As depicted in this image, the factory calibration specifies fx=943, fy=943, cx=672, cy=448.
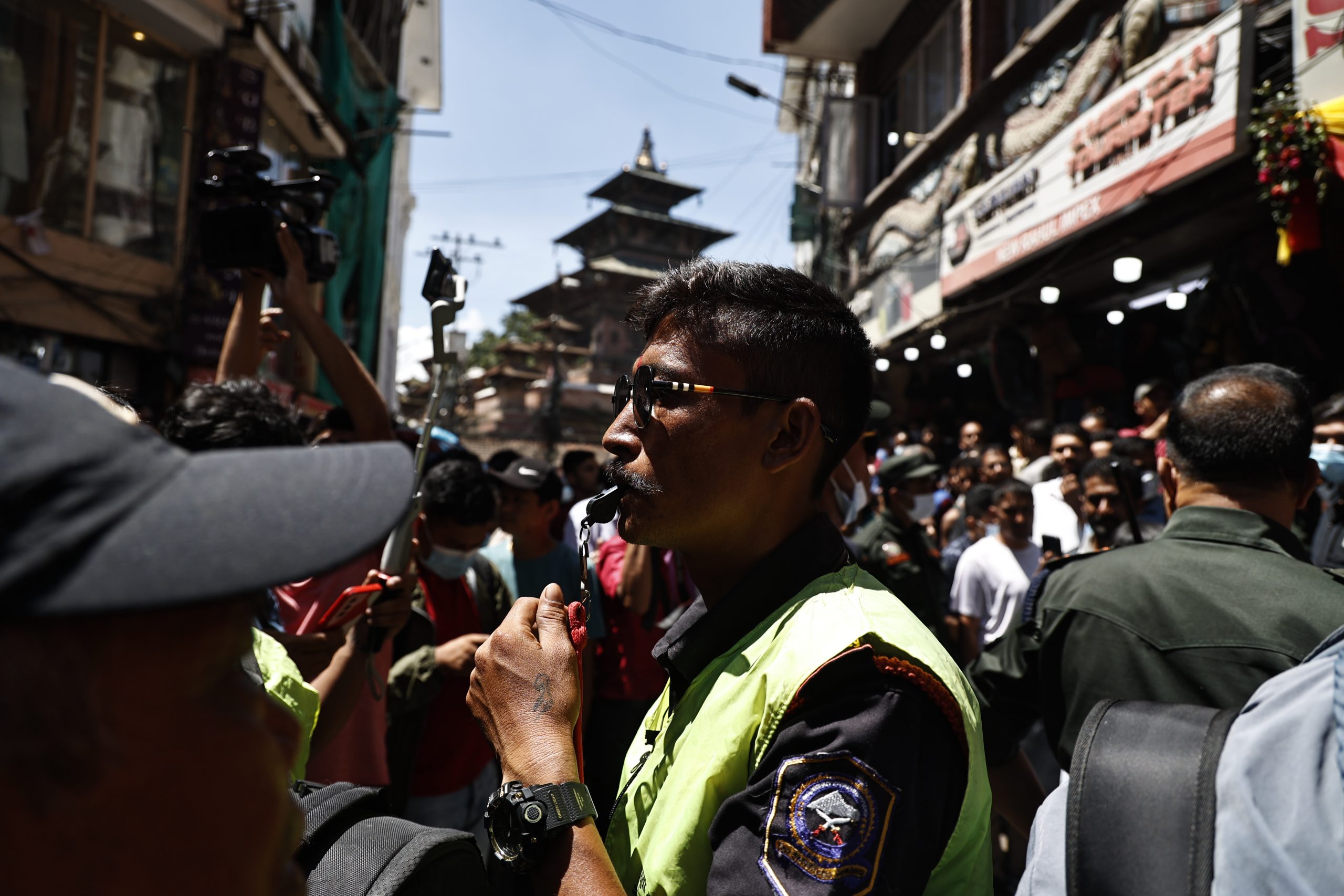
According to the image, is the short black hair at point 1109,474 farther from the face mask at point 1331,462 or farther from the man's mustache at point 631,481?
the man's mustache at point 631,481

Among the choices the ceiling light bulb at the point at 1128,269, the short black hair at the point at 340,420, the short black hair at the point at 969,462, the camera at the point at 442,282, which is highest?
the ceiling light bulb at the point at 1128,269

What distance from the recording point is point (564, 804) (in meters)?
1.26

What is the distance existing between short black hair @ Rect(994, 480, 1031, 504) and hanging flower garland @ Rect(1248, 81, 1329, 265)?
2.48 meters

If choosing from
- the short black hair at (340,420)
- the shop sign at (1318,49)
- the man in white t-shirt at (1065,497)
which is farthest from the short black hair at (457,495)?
the shop sign at (1318,49)

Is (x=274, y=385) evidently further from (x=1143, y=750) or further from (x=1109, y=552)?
(x=1143, y=750)

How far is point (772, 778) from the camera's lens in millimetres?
1199

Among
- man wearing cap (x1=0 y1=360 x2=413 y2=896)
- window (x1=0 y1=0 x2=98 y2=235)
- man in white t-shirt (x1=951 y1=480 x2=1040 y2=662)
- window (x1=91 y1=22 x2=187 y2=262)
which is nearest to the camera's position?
man wearing cap (x1=0 y1=360 x2=413 y2=896)

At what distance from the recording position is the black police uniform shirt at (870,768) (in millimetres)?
1154

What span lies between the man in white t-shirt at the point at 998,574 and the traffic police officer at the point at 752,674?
3.42 meters

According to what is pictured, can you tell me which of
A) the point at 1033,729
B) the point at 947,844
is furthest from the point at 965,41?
the point at 947,844

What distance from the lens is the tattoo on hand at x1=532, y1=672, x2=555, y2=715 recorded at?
137cm

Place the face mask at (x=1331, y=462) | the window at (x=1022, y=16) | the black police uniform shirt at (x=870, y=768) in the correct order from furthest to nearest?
the window at (x=1022, y=16) < the face mask at (x=1331, y=462) < the black police uniform shirt at (x=870, y=768)

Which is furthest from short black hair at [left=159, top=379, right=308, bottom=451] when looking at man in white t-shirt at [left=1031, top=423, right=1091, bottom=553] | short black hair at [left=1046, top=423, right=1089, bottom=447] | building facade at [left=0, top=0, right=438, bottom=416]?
building facade at [left=0, top=0, right=438, bottom=416]

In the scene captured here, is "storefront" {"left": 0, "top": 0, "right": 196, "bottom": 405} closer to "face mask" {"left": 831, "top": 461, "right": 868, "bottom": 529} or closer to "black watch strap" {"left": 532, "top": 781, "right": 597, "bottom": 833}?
"face mask" {"left": 831, "top": 461, "right": 868, "bottom": 529}
